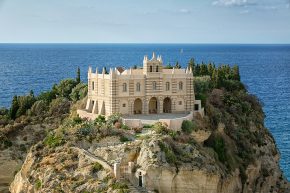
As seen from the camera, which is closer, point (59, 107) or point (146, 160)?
point (146, 160)

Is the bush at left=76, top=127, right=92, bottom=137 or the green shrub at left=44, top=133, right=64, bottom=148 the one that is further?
the bush at left=76, top=127, right=92, bottom=137

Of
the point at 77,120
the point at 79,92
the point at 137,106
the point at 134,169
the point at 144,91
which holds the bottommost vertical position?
the point at 134,169

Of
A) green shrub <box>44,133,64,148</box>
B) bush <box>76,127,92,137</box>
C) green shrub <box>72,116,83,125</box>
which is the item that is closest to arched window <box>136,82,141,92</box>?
green shrub <box>72,116,83,125</box>

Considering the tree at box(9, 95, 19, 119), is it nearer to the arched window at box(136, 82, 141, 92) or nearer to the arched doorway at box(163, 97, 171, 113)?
the arched window at box(136, 82, 141, 92)

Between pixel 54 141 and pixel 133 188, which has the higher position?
pixel 54 141

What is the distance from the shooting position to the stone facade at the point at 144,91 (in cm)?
6519

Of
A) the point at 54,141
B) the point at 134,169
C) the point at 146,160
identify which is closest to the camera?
the point at 146,160

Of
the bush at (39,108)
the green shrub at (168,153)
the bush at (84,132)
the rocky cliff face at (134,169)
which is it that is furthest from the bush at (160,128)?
the bush at (39,108)

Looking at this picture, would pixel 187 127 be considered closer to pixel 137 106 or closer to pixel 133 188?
pixel 137 106

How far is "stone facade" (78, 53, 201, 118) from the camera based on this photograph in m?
65.2

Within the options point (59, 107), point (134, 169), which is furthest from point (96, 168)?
point (59, 107)

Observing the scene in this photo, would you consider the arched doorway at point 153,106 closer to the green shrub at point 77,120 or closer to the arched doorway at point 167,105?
the arched doorway at point 167,105

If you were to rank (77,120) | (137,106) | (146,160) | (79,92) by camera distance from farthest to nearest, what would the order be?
(79,92) → (137,106) → (77,120) → (146,160)

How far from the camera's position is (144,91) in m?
66.4
